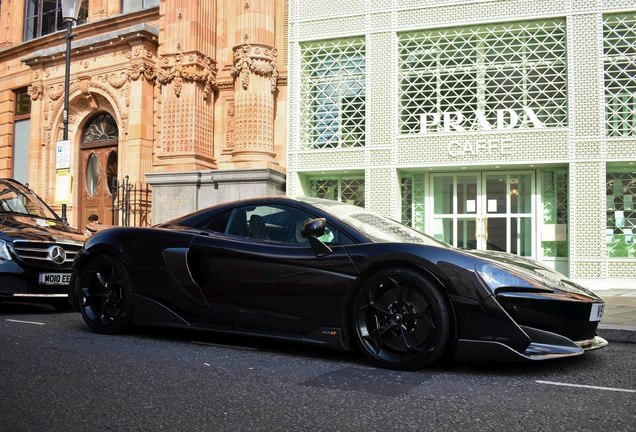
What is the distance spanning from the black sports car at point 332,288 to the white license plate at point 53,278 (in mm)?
1695

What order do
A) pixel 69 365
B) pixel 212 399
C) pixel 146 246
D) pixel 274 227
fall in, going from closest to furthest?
1. pixel 212 399
2. pixel 69 365
3. pixel 274 227
4. pixel 146 246

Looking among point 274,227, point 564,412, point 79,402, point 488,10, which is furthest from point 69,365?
point 488,10

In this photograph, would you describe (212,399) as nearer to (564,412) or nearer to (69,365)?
(69,365)

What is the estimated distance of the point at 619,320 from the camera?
6828 millimetres

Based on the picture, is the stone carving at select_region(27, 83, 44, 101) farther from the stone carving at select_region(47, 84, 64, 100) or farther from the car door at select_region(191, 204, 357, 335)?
the car door at select_region(191, 204, 357, 335)

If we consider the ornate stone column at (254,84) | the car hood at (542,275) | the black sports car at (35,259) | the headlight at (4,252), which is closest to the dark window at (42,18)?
the ornate stone column at (254,84)

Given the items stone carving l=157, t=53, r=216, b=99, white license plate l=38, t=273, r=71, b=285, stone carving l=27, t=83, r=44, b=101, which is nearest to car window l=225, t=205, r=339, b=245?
white license plate l=38, t=273, r=71, b=285

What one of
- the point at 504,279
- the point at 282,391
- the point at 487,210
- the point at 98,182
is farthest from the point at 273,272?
the point at 98,182

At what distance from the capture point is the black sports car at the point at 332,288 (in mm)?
3941

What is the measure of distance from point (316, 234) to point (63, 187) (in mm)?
9156

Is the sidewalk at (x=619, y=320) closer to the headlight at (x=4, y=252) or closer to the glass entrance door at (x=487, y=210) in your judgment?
the glass entrance door at (x=487, y=210)

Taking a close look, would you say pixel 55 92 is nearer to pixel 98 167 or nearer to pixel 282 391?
pixel 98 167

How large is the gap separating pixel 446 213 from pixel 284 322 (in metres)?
9.35

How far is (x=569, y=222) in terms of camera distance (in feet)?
39.2
